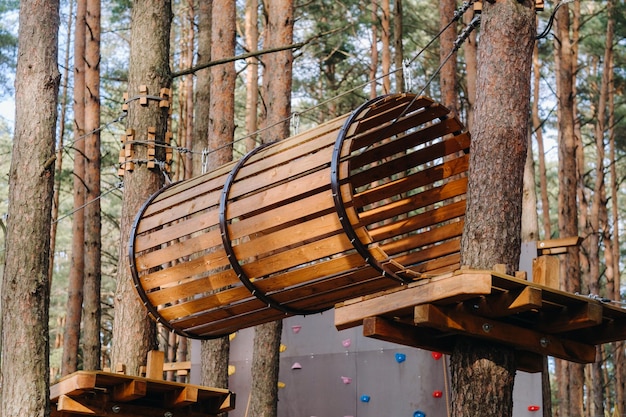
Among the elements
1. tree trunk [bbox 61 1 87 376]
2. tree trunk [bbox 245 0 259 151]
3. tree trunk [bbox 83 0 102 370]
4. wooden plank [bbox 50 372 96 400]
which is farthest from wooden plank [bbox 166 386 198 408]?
tree trunk [bbox 245 0 259 151]

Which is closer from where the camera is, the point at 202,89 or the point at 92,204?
the point at 92,204

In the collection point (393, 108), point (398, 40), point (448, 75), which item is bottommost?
point (393, 108)

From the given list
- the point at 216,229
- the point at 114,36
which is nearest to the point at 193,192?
the point at 216,229

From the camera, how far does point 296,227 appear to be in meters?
5.24

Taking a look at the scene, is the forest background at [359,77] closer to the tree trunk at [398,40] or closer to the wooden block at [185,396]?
the tree trunk at [398,40]

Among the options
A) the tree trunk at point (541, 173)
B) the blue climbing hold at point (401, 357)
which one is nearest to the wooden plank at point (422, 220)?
the blue climbing hold at point (401, 357)

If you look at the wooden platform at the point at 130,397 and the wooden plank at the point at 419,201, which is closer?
the wooden platform at the point at 130,397

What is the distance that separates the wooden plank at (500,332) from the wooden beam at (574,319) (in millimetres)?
85

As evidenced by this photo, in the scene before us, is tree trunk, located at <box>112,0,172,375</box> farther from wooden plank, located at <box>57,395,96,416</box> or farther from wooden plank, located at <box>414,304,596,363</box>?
wooden plank, located at <box>414,304,596,363</box>

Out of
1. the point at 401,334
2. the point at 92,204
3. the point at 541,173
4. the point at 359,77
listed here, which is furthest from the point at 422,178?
the point at 359,77

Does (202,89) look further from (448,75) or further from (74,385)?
(74,385)

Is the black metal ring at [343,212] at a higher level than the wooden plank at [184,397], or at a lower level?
higher

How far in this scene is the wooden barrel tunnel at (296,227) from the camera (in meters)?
5.11

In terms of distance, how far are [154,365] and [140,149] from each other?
68.6 inches
